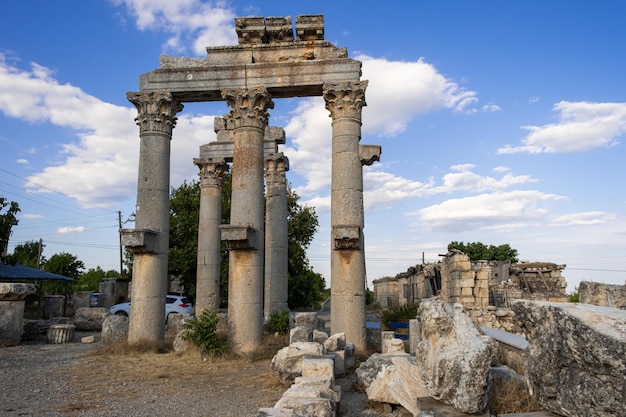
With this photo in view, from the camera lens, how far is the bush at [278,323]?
52.9 feet

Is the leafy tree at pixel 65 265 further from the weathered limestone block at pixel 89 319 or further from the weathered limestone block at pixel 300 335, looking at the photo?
the weathered limestone block at pixel 300 335

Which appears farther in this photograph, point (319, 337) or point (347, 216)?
point (347, 216)

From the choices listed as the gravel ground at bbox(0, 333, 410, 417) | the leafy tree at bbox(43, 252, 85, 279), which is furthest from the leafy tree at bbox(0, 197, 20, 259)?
the leafy tree at bbox(43, 252, 85, 279)

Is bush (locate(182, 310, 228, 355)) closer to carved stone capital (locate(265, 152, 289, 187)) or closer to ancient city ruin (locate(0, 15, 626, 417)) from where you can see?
ancient city ruin (locate(0, 15, 626, 417))

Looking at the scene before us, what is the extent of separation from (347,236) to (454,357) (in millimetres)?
6453

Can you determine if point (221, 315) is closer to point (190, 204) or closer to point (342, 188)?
point (342, 188)

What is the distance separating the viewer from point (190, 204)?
3391cm

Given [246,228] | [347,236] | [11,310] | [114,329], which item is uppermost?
[246,228]

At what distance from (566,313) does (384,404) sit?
3880mm

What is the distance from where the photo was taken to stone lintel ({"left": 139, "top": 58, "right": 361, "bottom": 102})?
1296 cm

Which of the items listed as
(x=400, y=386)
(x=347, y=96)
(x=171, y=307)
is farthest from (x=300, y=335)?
(x=171, y=307)

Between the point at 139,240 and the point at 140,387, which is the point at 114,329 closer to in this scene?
the point at 139,240

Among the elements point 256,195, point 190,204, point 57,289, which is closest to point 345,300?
point 256,195

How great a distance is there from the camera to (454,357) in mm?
5414
